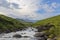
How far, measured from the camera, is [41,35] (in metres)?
125
